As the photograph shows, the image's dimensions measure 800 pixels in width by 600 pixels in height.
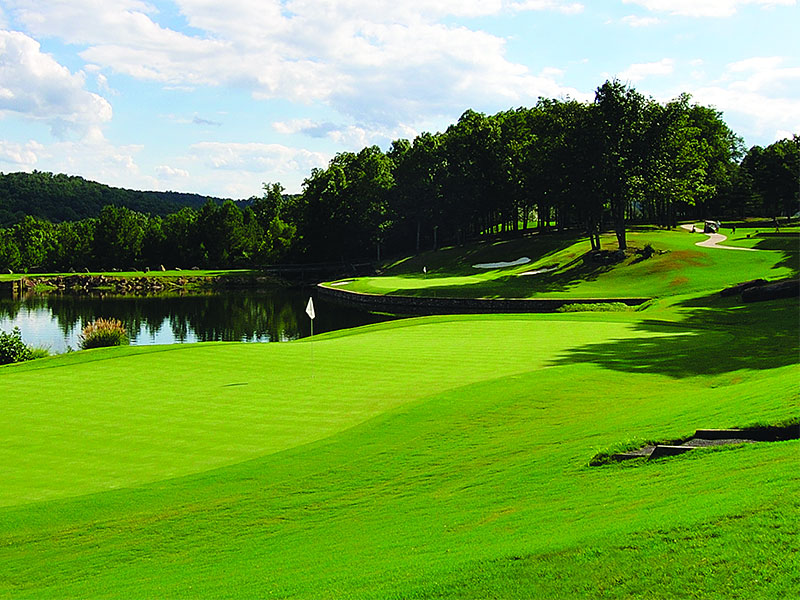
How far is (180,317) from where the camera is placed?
198 feet

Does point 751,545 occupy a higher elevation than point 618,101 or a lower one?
lower

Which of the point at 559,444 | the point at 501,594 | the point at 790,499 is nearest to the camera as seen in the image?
the point at 501,594

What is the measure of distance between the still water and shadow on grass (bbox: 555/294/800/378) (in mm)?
26033

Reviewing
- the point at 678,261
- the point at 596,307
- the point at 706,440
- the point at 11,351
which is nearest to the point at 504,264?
the point at 678,261

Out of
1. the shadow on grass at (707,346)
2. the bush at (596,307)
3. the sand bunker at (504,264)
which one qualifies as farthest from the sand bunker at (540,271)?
the shadow on grass at (707,346)

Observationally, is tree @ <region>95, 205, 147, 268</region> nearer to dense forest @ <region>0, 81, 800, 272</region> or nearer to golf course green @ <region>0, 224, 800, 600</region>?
dense forest @ <region>0, 81, 800, 272</region>

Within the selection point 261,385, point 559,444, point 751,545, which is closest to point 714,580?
point 751,545

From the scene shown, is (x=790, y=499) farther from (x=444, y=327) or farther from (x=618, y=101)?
(x=618, y=101)

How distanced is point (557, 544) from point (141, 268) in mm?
127318

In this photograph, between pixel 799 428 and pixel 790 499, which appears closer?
pixel 790 499

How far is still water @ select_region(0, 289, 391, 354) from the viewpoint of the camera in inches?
1886

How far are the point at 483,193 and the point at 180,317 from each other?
4640 centimetres

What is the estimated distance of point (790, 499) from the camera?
6625mm

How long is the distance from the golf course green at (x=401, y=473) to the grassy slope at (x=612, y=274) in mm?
27663
